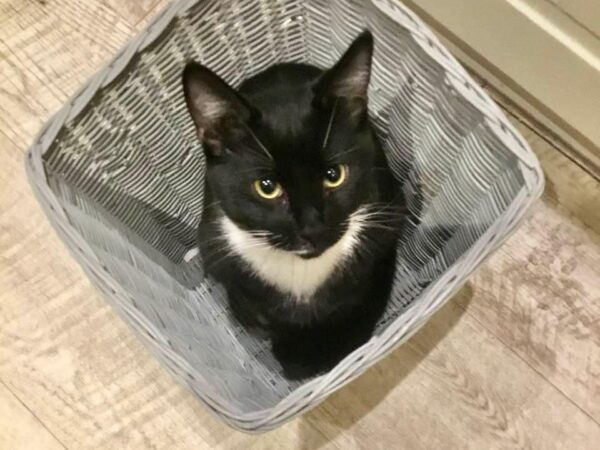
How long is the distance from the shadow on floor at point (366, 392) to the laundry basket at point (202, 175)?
92 mm

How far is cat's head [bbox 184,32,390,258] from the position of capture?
2.85ft

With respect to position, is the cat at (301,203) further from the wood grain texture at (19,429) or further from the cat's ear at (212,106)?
the wood grain texture at (19,429)

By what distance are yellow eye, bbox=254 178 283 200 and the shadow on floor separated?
43 centimetres

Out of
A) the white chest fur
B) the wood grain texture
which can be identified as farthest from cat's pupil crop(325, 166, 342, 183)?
the wood grain texture

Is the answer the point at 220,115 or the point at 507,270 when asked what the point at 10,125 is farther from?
the point at 507,270

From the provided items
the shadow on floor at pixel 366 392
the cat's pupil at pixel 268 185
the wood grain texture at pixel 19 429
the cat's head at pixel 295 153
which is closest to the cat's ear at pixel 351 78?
the cat's head at pixel 295 153

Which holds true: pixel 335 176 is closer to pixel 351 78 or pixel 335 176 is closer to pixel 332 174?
pixel 332 174

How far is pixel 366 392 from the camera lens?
47.7 inches

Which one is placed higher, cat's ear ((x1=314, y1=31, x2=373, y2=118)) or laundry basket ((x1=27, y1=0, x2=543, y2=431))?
cat's ear ((x1=314, y1=31, x2=373, y2=118))

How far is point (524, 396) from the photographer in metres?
1.20

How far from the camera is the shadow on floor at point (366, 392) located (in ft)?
3.95

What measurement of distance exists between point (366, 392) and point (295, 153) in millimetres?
483

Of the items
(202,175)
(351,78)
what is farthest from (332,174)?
(202,175)

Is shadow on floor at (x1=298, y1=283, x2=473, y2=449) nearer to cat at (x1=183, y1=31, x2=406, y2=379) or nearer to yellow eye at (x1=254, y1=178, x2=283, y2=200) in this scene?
cat at (x1=183, y1=31, x2=406, y2=379)
